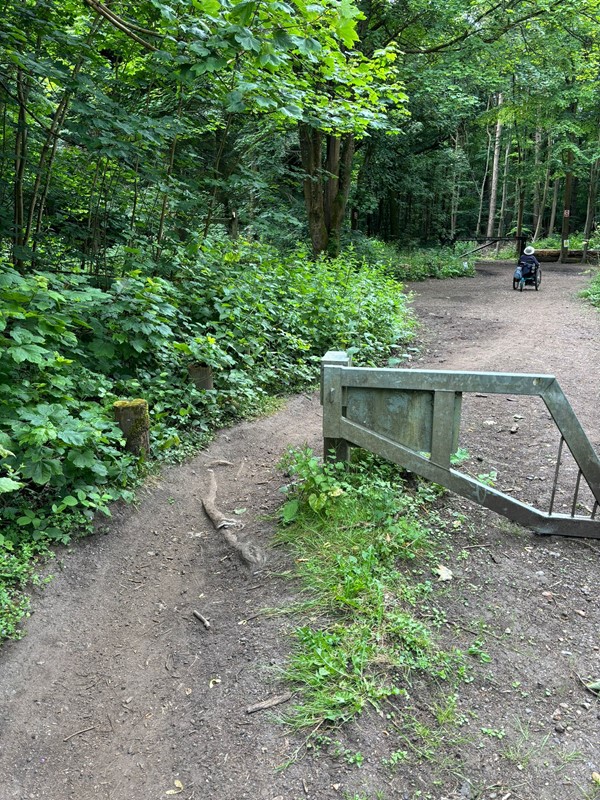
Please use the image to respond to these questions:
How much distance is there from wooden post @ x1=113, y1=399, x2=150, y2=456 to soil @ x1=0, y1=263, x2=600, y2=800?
1.28 ft

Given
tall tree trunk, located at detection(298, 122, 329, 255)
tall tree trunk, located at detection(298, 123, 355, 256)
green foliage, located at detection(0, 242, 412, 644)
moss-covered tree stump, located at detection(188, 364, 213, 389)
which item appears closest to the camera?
green foliage, located at detection(0, 242, 412, 644)

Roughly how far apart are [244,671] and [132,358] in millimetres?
3783

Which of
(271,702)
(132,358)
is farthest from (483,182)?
(271,702)

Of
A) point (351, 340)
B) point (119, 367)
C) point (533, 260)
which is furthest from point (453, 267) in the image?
point (119, 367)

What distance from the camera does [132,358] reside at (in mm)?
5914

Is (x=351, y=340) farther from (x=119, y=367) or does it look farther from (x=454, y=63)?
(x=454, y=63)

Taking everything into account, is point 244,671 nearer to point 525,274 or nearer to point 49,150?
point 49,150

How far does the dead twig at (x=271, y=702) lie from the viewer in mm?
2799

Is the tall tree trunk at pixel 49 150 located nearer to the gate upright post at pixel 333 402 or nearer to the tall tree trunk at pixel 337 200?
the gate upright post at pixel 333 402

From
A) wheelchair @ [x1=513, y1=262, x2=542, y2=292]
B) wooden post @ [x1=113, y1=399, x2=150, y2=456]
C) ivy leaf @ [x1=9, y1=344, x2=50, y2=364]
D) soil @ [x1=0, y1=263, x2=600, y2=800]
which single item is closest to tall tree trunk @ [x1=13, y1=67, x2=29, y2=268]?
wooden post @ [x1=113, y1=399, x2=150, y2=456]

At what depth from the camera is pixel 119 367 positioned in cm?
572

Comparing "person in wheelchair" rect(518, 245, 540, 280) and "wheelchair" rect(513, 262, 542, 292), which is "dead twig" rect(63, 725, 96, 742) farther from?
"person in wheelchair" rect(518, 245, 540, 280)

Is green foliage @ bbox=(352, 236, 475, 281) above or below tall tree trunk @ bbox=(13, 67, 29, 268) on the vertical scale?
below

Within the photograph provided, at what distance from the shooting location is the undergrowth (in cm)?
282
